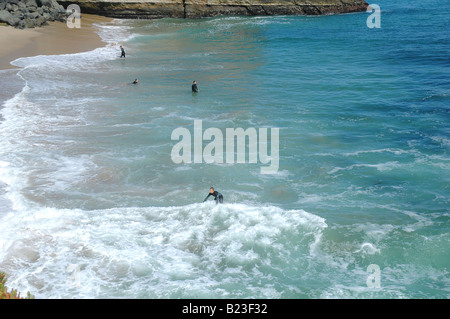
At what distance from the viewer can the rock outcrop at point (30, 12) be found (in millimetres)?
42631

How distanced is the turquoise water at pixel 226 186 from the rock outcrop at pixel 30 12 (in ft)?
39.2

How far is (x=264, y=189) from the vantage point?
54.5 feet

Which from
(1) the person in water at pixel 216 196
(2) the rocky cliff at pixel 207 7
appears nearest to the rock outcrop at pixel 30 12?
(2) the rocky cliff at pixel 207 7

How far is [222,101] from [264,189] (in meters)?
10.8

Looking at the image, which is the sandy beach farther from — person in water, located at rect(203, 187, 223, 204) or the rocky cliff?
person in water, located at rect(203, 187, 223, 204)

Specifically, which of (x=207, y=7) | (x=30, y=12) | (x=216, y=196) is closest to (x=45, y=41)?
(x=30, y=12)

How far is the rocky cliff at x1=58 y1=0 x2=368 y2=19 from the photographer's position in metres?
55.2

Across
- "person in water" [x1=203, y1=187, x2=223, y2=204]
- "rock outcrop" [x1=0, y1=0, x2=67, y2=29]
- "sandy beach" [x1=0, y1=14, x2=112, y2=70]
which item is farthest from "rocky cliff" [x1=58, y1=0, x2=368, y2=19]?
"person in water" [x1=203, y1=187, x2=223, y2=204]

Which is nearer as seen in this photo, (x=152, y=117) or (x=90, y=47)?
(x=152, y=117)

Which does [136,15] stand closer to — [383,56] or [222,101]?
[383,56]
